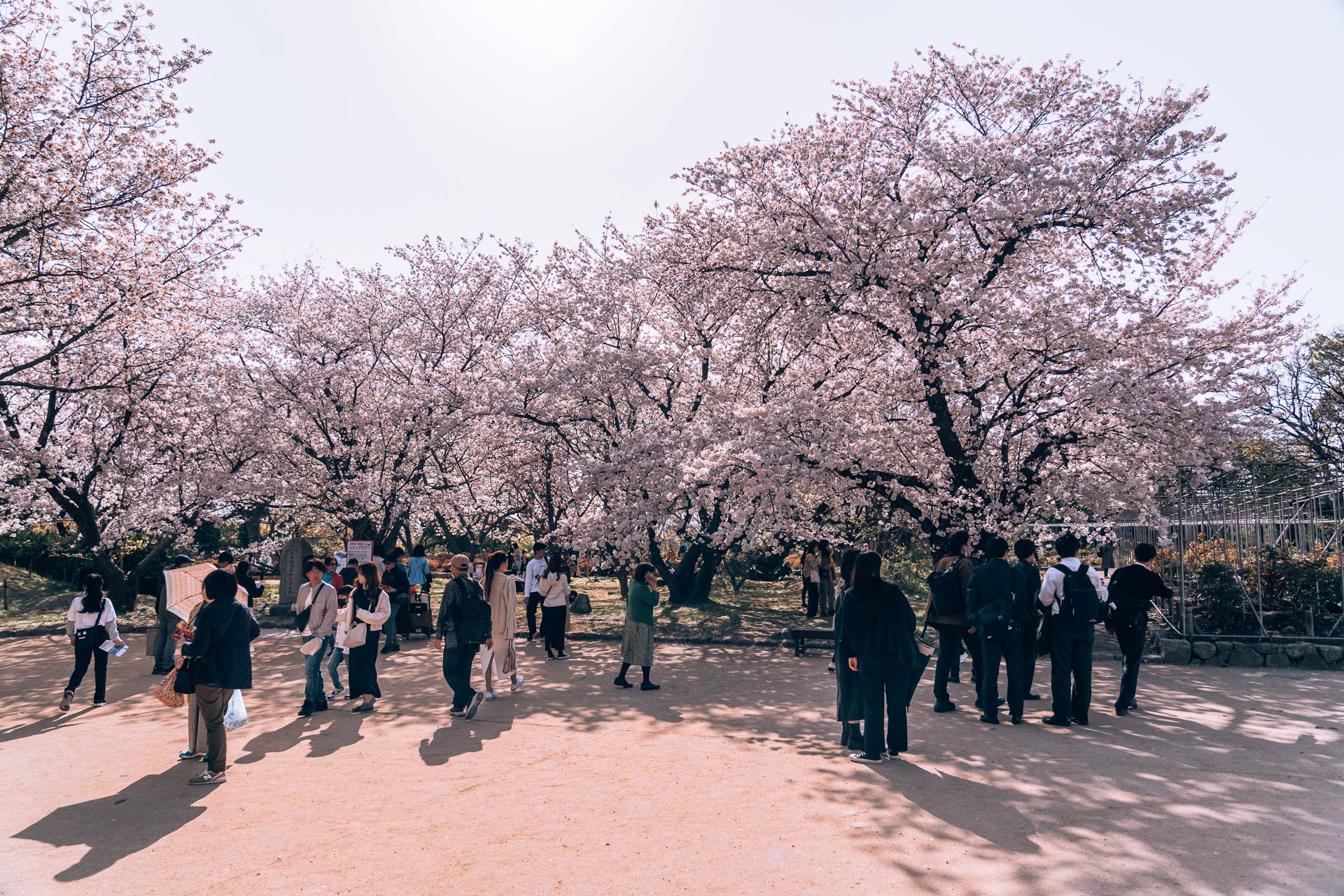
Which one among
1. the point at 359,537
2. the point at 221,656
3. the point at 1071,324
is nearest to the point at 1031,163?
the point at 1071,324

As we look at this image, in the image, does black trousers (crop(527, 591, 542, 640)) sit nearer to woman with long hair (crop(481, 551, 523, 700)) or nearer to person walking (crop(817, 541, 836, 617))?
woman with long hair (crop(481, 551, 523, 700))

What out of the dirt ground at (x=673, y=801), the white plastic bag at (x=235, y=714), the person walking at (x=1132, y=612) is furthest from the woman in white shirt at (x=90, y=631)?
the person walking at (x=1132, y=612)

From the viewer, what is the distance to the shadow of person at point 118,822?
4.91 meters

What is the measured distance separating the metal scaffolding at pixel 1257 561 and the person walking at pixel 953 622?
18.0 feet

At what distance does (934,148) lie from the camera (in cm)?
1366

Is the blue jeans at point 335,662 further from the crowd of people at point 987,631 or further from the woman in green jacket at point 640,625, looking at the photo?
the crowd of people at point 987,631

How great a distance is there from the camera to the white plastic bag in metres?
7.13

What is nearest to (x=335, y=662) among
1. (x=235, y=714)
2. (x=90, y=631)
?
(x=235, y=714)

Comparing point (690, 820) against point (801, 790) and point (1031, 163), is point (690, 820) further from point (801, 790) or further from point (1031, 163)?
point (1031, 163)

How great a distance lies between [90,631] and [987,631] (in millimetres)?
9451

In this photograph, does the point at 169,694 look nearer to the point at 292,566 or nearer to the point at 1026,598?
the point at 1026,598

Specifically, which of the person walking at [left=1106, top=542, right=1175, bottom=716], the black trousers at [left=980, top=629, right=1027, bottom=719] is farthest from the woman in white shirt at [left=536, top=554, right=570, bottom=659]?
the person walking at [left=1106, top=542, right=1175, bottom=716]

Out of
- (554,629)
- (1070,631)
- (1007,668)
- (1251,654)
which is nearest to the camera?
(1070,631)

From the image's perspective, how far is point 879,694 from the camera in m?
6.82
